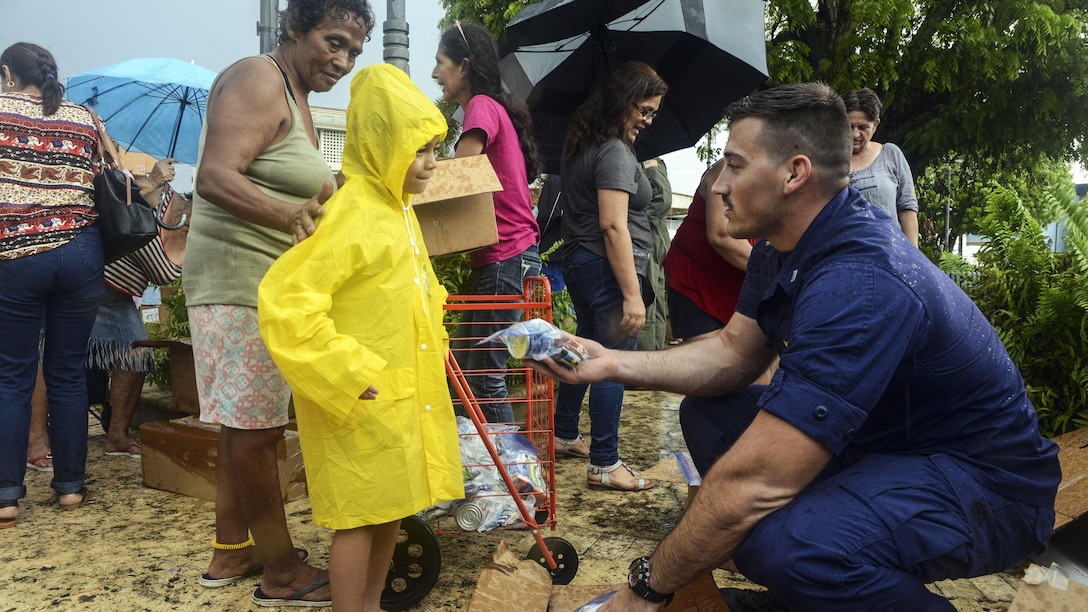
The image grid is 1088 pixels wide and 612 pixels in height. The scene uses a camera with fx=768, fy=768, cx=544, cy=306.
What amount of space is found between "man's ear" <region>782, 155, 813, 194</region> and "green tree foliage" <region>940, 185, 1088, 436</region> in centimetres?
220

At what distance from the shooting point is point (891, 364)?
5.63 feet

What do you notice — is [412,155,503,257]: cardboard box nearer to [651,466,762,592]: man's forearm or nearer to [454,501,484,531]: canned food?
[454,501,484,531]: canned food

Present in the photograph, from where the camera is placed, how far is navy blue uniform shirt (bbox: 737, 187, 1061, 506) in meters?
A: 1.69

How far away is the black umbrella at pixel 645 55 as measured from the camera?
444cm

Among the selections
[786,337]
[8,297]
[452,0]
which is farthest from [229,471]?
[452,0]

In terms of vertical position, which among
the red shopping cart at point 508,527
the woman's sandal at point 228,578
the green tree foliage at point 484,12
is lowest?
the woman's sandal at point 228,578

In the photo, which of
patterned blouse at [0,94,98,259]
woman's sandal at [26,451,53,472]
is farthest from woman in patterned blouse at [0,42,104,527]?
woman's sandal at [26,451,53,472]

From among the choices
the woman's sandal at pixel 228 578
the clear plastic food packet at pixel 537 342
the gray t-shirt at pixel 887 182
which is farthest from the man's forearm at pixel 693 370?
the gray t-shirt at pixel 887 182

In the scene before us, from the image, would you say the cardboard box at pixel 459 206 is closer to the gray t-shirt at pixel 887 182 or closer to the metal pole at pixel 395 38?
the gray t-shirt at pixel 887 182

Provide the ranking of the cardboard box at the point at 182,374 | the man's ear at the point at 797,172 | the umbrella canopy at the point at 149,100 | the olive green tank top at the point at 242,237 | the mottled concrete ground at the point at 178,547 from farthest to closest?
the umbrella canopy at the point at 149,100
the cardboard box at the point at 182,374
the mottled concrete ground at the point at 178,547
the olive green tank top at the point at 242,237
the man's ear at the point at 797,172

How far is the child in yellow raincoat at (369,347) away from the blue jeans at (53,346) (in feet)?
6.18

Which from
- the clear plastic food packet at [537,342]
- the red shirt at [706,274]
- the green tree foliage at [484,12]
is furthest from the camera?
the green tree foliage at [484,12]

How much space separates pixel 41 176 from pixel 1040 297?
4.64 meters

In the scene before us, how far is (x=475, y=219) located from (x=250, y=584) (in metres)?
1.64
